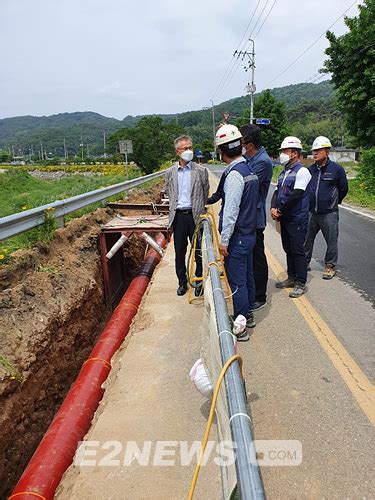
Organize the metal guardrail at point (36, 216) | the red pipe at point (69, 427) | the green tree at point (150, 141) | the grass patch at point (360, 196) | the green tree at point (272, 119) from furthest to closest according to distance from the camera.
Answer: the green tree at point (272, 119) → the green tree at point (150, 141) → the grass patch at point (360, 196) → the metal guardrail at point (36, 216) → the red pipe at point (69, 427)

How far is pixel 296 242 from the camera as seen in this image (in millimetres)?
5090

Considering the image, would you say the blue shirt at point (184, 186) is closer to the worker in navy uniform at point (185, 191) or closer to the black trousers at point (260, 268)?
the worker in navy uniform at point (185, 191)

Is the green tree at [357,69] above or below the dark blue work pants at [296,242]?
above

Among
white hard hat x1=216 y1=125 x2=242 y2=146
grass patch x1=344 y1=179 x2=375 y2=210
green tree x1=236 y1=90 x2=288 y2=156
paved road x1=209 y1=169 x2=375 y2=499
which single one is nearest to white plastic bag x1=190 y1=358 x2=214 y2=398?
paved road x1=209 y1=169 x2=375 y2=499

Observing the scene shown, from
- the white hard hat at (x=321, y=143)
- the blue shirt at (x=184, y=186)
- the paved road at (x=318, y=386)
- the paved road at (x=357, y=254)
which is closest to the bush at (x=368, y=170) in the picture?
the paved road at (x=357, y=254)

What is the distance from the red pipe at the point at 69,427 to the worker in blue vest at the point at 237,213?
61.8 inches

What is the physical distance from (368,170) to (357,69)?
14.2ft

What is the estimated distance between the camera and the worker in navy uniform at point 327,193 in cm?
571

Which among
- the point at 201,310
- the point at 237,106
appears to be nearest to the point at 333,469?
the point at 201,310

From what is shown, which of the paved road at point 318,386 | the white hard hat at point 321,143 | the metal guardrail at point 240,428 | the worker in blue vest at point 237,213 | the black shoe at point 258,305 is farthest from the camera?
the white hard hat at point 321,143

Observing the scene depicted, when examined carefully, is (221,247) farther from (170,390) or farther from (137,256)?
(137,256)

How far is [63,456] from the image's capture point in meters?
2.83

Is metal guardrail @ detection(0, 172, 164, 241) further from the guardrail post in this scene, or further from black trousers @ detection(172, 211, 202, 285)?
black trousers @ detection(172, 211, 202, 285)

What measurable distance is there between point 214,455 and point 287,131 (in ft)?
194
